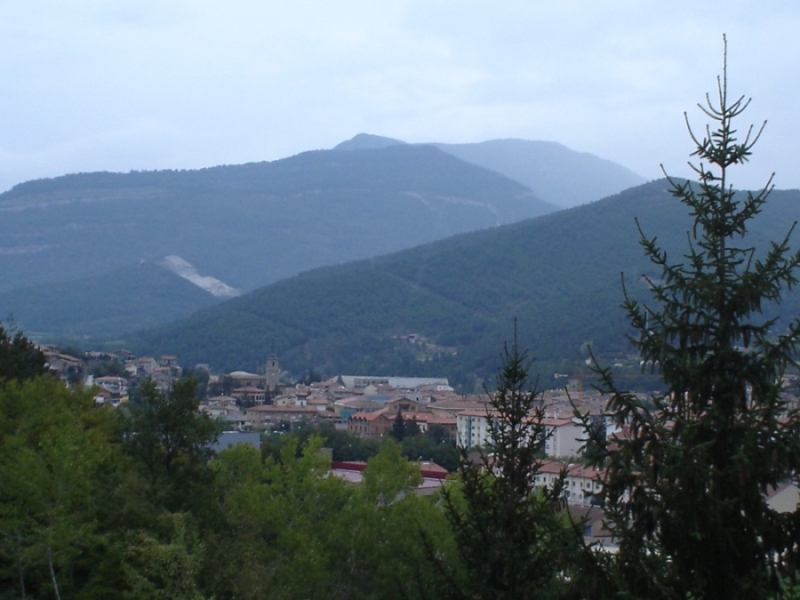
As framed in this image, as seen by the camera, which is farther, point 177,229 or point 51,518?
point 177,229

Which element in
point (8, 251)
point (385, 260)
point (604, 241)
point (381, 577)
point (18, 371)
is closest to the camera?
point (381, 577)

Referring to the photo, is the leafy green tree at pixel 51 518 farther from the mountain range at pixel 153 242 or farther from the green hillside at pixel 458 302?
the mountain range at pixel 153 242

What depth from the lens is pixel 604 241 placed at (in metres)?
104

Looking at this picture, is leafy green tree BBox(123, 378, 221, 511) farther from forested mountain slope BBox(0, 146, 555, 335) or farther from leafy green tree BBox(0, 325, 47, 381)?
forested mountain slope BBox(0, 146, 555, 335)

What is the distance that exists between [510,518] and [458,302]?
10251cm

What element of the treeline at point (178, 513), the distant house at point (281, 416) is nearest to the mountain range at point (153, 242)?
the distant house at point (281, 416)

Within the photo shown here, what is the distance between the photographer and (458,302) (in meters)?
108

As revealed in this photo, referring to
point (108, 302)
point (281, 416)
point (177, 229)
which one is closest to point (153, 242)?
point (177, 229)

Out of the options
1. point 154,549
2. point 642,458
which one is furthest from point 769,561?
point 154,549

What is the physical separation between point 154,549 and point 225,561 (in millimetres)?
1959

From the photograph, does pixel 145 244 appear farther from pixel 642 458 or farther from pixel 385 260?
pixel 642 458

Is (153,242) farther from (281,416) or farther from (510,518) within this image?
(510,518)

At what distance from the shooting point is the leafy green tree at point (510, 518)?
218 inches

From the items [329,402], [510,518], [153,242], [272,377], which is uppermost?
[153,242]
